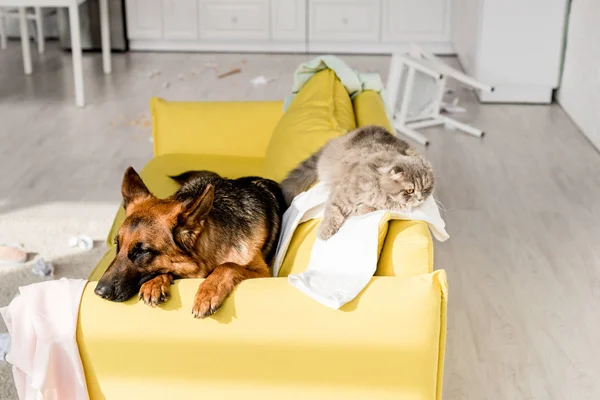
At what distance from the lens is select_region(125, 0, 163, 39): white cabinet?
6809 mm

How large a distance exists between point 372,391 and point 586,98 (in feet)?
11.9

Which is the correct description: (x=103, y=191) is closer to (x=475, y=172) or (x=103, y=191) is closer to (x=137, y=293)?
(x=475, y=172)

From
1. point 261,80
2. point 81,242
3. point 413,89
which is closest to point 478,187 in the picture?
point 413,89

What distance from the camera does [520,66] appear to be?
537cm

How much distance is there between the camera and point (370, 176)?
2049 mm

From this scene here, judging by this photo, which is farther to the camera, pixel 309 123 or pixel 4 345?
pixel 309 123

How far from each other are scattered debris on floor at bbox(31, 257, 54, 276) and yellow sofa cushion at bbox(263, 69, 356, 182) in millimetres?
905

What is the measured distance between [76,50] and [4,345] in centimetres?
310

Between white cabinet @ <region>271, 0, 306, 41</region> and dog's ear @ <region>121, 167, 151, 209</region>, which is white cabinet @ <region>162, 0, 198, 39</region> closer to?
white cabinet @ <region>271, 0, 306, 41</region>

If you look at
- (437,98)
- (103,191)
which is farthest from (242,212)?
(437,98)

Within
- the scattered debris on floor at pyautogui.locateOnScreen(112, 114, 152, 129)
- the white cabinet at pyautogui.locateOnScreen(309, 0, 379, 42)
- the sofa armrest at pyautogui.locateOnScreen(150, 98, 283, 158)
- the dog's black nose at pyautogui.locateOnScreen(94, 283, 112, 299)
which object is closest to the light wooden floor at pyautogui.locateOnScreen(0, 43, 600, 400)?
the scattered debris on floor at pyautogui.locateOnScreen(112, 114, 152, 129)

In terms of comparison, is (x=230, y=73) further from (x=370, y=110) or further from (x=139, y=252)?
(x=139, y=252)

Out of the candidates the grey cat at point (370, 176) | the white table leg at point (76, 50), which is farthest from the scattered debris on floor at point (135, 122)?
the grey cat at point (370, 176)

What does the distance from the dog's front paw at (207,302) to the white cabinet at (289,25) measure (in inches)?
213
